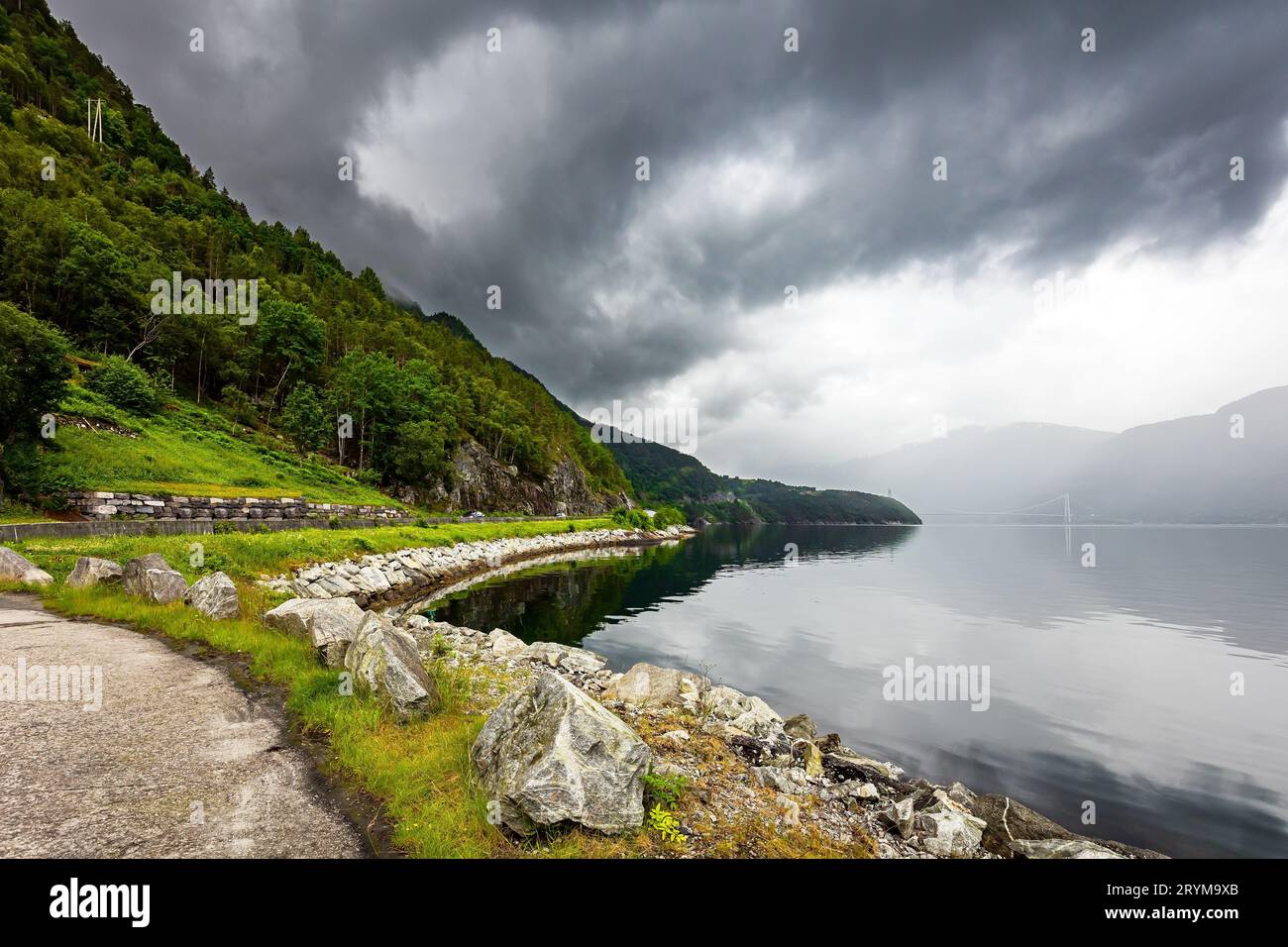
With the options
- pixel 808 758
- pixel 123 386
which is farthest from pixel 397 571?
pixel 123 386

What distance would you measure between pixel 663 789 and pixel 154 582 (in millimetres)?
17466

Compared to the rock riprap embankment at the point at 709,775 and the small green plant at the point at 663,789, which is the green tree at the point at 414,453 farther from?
the small green plant at the point at 663,789

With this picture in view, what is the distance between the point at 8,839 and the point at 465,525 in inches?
2130

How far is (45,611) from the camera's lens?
13.6 meters

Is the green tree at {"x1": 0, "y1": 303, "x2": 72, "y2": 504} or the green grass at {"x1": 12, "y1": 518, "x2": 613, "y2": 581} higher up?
the green tree at {"x1": 0, "y1": 303, "x2": 72, "y2": 504}

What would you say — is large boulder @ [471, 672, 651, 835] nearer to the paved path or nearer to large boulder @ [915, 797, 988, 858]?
the paved path

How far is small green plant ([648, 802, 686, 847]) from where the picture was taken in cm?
550

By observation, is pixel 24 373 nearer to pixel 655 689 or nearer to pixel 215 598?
pixel 215 598

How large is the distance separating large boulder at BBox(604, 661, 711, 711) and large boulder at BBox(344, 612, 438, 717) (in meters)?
5.12

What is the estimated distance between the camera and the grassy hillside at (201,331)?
50094mm

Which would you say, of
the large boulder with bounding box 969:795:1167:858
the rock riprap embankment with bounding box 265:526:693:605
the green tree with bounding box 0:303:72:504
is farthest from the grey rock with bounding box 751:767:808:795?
the green tree with bounding box 0:303:72:504
